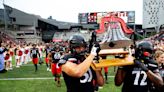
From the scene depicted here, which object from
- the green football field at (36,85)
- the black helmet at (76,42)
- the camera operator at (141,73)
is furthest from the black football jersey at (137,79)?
the green football field at (36,85)

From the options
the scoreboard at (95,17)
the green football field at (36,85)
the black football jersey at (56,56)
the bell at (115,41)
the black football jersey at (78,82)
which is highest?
the scoreboard at (95,17)

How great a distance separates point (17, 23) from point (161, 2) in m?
31.4

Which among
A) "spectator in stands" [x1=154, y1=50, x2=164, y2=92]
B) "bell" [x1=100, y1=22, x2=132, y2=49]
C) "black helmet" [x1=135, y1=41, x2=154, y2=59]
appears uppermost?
"bell" [x1=100, y1=22, x2=132, y2=49]

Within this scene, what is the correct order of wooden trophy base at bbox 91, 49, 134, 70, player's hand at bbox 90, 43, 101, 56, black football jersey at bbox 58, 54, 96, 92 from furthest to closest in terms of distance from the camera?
black football jersey at bbox 58, 54, 96, 92, wooden trophy base at bbox 91, 49, 134, 70, player's hand at bbox 90, 43, 101, 56

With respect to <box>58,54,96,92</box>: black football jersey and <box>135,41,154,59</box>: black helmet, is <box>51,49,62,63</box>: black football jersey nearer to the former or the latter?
<box>58,54,96,92</box>: black football jersey

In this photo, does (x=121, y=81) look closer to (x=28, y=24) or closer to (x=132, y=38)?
(x=132, y=38)

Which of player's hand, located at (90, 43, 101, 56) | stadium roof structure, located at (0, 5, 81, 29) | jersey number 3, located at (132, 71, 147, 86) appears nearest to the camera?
player's hand, located at (90, 43, 101, 56)

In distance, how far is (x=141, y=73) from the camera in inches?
203

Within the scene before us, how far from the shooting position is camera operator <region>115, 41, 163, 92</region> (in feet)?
15.6

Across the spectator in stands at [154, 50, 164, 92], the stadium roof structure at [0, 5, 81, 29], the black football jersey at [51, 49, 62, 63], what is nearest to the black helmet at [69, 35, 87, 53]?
the spectator in stands at [154, 50, 164, 92]

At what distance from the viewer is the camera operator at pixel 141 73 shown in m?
4.76

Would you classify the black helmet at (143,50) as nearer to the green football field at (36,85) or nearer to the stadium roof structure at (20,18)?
the green football field at (36,85)

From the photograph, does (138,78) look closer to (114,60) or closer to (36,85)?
(114,60)

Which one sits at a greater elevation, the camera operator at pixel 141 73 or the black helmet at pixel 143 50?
the black helmet at pixel 143 50
